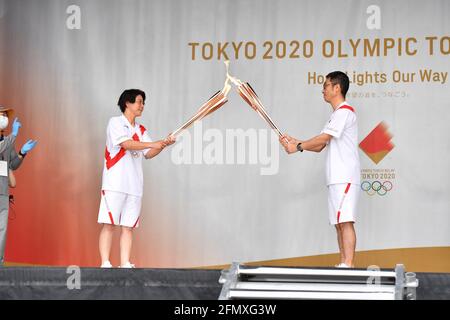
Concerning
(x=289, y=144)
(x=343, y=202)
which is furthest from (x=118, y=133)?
(x=343, y=202)

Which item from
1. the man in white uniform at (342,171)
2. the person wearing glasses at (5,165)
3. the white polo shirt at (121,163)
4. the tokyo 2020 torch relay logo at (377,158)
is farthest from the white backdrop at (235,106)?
the man in white uniform at (342,171)

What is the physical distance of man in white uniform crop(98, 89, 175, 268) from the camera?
22.1ft

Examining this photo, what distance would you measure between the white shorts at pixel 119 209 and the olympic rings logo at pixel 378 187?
1979 mm

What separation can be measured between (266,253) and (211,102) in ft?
4.92

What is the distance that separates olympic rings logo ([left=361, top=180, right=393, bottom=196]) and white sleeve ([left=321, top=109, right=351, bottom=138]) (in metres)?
1.49

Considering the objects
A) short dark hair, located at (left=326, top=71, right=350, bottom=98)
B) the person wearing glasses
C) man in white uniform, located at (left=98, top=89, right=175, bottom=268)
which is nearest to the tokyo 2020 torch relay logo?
short dark hair, located at (left=326, top=71, right=350, bottom=98)

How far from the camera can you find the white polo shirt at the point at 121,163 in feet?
22.1

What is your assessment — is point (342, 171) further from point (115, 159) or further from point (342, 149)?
point (115, 159)

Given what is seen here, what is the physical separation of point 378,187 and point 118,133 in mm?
2239

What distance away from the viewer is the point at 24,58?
8.33m

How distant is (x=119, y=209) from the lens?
6.78 m

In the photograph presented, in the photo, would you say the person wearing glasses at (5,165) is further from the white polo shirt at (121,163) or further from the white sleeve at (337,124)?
the white sleeve at (337,124)
